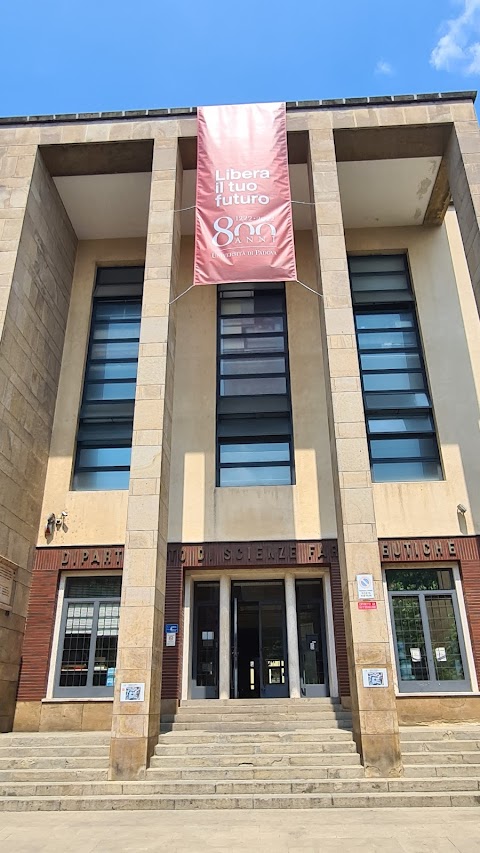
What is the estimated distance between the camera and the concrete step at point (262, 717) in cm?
1143

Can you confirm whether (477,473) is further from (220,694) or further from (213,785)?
(213,785)

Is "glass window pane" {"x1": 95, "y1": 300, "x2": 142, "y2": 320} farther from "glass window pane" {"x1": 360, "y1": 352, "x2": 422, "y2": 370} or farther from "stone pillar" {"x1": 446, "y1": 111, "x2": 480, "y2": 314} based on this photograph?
"stone pillar" {"x1": 446, "y1": 111, "x2": 480, "y2": 314}

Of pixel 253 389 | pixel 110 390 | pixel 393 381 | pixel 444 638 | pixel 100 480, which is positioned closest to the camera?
pixel 444 638

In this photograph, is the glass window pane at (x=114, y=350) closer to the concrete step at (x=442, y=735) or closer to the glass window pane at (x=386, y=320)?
the glass window pane at (x=386, y=320)

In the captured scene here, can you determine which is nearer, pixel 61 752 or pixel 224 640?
pixel 61 752

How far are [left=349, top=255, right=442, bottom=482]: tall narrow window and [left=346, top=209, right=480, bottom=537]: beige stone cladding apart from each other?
1.01 ft

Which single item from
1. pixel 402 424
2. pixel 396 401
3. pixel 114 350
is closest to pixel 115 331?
pixel 114 350

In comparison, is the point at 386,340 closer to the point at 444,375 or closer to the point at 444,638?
the point at 444,375

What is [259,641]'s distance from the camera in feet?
45.3

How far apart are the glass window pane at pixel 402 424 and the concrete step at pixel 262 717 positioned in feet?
22.0

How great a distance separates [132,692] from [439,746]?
4.97m

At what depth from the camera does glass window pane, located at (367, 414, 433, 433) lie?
1499 cm

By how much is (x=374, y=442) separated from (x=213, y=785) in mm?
8920

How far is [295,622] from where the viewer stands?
13.8 metres
